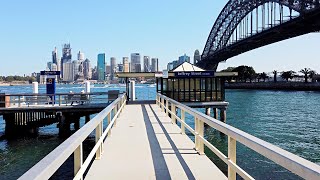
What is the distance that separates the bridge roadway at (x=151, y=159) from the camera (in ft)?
20.6

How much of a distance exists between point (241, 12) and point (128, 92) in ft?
274

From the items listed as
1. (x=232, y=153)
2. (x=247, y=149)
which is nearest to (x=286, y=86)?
(x=247, y=149)

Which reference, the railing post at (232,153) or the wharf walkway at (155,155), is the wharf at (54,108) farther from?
the railing post at (232,153)

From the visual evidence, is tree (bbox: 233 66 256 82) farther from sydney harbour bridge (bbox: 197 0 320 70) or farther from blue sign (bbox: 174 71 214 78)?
blue sign (bbox: 174 71 214 78)

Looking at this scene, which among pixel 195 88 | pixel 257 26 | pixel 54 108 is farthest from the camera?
pixel 257 26

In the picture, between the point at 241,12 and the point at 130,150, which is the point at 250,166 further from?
the point at 241,12

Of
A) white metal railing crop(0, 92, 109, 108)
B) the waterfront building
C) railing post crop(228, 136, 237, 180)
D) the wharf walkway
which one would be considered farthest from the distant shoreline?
railing post crop(228, 136, 237, 180)

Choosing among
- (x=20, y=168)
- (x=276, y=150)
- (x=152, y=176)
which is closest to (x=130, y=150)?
(x=152, y=176)

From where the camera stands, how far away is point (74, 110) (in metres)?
25.5

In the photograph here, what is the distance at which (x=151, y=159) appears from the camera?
7.58 meters

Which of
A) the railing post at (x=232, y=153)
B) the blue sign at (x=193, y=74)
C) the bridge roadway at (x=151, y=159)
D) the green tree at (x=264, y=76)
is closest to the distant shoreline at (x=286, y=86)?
the green tree at (x=264, y=76)

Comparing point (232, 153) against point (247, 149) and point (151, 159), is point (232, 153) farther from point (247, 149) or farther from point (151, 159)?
point (247, 149)

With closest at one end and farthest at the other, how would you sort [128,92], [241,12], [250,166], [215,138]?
[250,166] → [215,138] → [128,92] → [241,12]

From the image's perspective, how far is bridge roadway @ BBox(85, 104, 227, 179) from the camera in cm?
627
